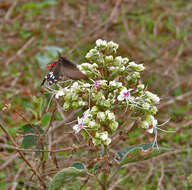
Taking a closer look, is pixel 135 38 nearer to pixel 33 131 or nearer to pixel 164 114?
pixel 164 114

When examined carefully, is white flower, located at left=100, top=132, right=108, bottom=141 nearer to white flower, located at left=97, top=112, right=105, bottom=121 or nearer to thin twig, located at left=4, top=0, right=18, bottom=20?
white flower, located at left=97, top=112, right=105, bottom=121

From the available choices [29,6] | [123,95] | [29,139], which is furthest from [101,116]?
[29,6]

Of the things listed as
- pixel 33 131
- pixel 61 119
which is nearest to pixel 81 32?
pixel 61 119

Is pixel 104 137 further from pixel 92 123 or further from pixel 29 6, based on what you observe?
pixel 29 6

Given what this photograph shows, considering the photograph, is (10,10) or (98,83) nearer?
(98,83)

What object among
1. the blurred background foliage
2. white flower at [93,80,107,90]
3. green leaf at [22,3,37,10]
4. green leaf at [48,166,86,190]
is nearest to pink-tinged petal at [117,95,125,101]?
white flower at [93,80,107,90]
